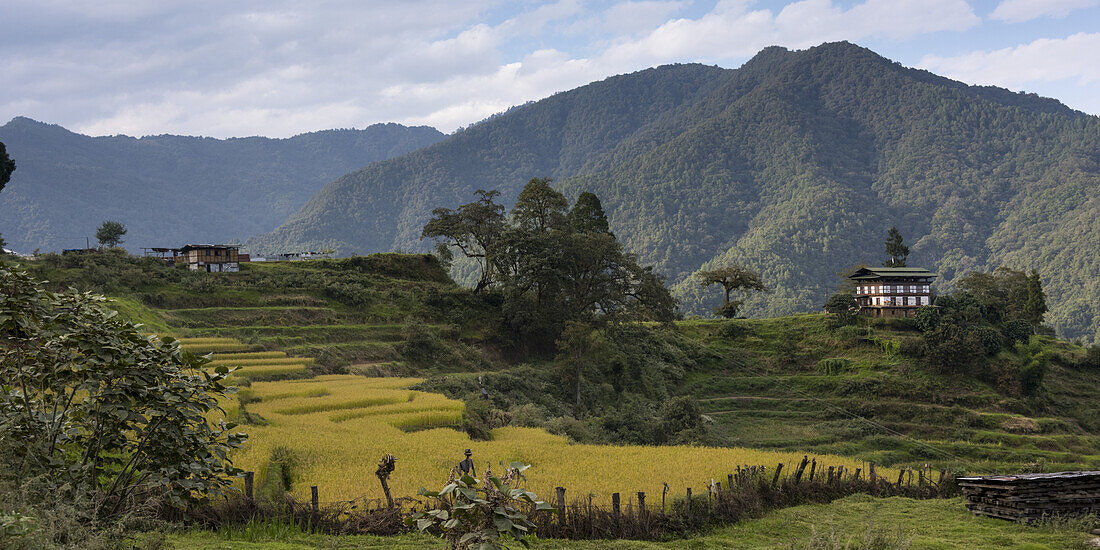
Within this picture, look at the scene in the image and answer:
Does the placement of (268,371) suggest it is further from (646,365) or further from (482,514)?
(646,365)

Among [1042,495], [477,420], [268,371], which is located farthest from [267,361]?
[1042,495]

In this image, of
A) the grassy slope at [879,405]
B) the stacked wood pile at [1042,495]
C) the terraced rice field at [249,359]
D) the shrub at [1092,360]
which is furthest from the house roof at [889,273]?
the stacked wood pile at [1042,495]

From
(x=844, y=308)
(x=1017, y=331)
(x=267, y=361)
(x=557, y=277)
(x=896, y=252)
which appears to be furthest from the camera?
(x=896, y=252)

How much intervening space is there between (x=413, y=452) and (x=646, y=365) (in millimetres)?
40274

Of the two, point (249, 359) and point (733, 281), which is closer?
point (249, 359)

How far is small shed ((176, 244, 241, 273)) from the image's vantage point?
5822 cm

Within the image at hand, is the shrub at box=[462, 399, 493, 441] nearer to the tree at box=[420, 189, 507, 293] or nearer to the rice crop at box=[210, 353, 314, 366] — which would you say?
the rice crop at box=[210, 353, 314, 366]

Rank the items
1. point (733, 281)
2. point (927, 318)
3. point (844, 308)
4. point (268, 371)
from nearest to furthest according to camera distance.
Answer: point (268, 371), point (927, 318), point (844, 308), point (733, 281)

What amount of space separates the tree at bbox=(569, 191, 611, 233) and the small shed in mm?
29705

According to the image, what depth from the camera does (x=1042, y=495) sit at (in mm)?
14984

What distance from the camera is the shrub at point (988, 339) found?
60.3 m

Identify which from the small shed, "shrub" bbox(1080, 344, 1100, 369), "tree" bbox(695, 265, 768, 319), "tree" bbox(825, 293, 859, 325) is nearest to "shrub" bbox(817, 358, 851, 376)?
"tree" bbox(825, 293, 859, 325)

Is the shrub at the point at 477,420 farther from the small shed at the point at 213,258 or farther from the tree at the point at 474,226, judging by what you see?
the small shed at the point at 213,258

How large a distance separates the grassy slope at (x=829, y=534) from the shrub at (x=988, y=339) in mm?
49940
